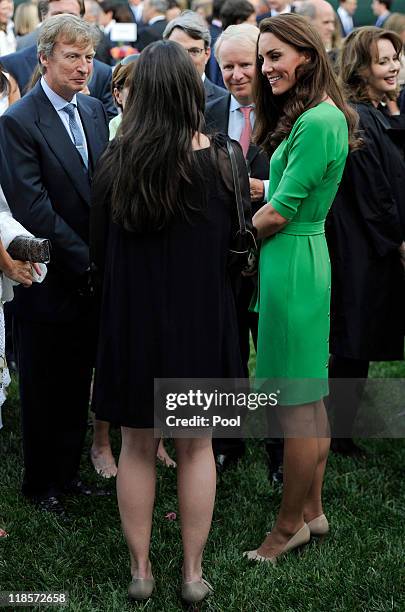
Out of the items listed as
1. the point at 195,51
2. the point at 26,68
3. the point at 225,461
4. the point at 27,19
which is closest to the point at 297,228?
the point at 225,461

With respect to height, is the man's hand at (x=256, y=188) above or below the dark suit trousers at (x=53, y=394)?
above

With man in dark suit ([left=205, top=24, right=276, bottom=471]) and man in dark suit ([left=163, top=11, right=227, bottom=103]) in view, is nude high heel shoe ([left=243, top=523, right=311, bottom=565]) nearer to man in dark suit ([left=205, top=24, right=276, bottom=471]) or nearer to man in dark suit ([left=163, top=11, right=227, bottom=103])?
man in dark suit ([left=205, top=24, right=276, bottom=471])

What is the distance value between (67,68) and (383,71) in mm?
1612

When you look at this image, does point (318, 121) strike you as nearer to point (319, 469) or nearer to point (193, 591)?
point (319, 469)

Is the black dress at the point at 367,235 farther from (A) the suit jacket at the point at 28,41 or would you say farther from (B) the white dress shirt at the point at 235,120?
(A) the suit jacket at the point at 28,41

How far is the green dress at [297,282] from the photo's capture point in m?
3.31

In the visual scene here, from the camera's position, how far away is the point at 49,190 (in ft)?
12.1

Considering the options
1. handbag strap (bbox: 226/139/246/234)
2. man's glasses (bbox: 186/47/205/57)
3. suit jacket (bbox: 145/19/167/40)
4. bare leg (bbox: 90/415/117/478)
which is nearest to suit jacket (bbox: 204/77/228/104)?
man's glasses (bbox: 186/47/205/57)

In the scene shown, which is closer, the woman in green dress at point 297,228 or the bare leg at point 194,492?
the bare leg at point 194,492

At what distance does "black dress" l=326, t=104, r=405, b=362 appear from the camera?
4.40m

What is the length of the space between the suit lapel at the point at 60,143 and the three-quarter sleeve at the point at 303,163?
87 cm

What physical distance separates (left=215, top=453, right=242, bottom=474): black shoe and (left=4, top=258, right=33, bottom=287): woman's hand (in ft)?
5.54

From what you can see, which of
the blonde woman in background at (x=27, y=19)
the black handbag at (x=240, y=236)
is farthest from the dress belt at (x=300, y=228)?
the blonde woman in background at (x=27, y=19)

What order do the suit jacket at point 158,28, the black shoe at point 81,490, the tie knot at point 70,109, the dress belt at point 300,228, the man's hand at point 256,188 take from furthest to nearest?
the suit jacket at point 158,28 < the black shoe at point 81,490 < the man's hand at point 256,188 < the tie knot at point 70,109 < the dress belt at point 300,228
